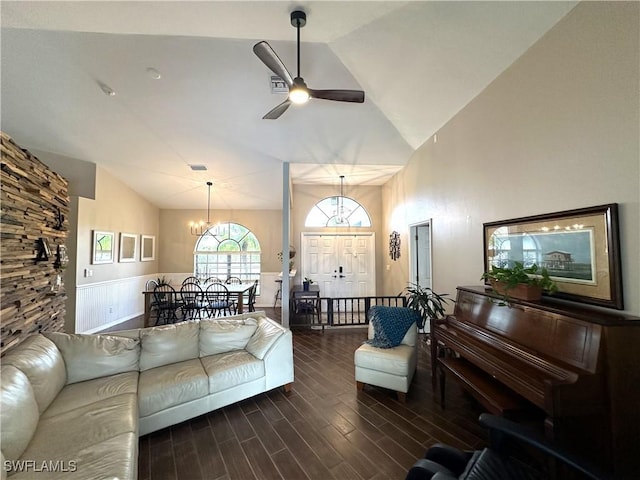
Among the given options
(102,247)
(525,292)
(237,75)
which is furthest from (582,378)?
(102,247)

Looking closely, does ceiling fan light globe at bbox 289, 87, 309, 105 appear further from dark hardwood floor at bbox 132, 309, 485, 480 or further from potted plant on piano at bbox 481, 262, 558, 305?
dark hardwood floor at bbox 132, 309, 485, 480

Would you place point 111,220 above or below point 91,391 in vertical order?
above

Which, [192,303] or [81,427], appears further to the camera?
[192,303]

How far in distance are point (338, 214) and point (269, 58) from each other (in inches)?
198

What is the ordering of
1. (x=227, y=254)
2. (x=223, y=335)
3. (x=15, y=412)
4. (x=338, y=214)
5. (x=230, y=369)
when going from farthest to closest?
(x=227, y=254) < (x=338, y=214) < (x=223, y=335) < (x=230, y=369) < (x=15, y=412)

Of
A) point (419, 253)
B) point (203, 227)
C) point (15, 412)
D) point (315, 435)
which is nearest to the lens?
point (15, 412)

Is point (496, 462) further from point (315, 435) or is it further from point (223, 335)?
point (223, 335)

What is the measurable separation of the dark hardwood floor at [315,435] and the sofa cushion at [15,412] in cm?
73

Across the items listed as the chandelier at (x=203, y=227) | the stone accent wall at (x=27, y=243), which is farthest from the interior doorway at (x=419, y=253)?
the stone accent wall at (x=27, y=243)

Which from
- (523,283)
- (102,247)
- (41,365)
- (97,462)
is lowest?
(97,462)

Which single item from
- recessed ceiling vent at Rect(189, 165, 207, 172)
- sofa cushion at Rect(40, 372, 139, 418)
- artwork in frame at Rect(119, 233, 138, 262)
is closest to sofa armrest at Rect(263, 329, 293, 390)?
sofa cushion at Rect(40, 372, 139, 418)

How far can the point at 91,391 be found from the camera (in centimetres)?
208

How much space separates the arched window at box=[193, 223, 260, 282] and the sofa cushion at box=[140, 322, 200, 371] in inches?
196

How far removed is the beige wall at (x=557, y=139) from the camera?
167 centimetres
